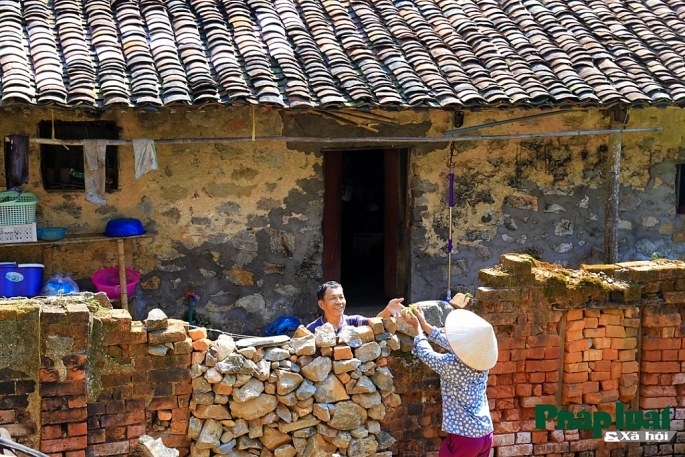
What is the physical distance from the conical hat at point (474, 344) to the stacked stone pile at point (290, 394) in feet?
2.73

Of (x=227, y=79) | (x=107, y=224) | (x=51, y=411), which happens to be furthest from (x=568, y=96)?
(x=51, y=411)

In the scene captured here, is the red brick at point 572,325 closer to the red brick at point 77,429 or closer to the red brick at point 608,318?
the red brick at point 608,318

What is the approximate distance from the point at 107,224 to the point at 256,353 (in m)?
3.21

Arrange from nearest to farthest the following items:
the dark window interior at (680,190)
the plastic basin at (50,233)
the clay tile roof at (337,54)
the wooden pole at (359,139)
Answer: the clay tile roof at (337,54) → the wooden pole at (359,139) → the plastic basin at (50,233) → the dark window interior at (680,190)

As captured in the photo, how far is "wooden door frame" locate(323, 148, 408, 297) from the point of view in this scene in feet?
29.9

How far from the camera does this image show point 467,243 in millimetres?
9047

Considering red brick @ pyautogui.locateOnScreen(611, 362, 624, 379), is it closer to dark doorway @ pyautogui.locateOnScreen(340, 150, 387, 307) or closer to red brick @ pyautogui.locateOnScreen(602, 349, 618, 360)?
red brick @ pyautogui.locateOnScreen(602, 349, 618, 360)

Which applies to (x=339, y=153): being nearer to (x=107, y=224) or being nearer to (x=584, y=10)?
(x=107, y=224)

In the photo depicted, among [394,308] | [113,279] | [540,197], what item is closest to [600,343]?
[394,308]

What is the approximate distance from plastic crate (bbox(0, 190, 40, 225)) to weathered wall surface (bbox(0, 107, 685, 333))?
0.77 ft

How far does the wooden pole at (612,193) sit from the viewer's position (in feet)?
28.3

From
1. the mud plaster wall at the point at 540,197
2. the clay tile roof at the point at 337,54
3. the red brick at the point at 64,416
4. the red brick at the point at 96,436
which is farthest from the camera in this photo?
the mud plaster wall at the point at 540,197

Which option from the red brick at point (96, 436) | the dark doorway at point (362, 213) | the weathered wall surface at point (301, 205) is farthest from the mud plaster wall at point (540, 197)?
the red brick at point (96, 436)

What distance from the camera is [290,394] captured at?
540cm
